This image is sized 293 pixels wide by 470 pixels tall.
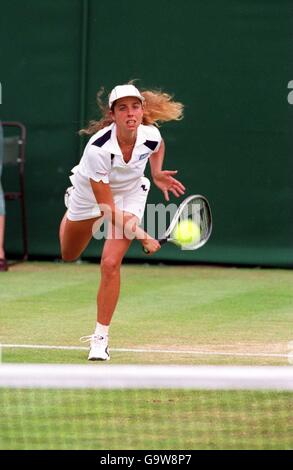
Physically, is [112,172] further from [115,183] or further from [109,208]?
[109,208]

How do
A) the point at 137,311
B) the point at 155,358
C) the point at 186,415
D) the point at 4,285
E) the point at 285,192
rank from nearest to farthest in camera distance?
the point at 186,415 → the point at 155,358 → the point at 137,311 → the point at 4,285 → the point at 285,192

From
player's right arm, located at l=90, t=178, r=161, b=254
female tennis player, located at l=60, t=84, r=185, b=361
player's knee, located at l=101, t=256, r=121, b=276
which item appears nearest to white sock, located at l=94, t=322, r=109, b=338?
female tennis player, located at l=60, t=84, r=185, b=361

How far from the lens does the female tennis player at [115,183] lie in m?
6.79

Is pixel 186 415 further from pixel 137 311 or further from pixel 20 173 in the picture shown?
pixel 20 173

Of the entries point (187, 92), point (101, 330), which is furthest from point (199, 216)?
point (187, 92)

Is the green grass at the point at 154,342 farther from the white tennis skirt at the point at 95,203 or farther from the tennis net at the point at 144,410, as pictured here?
the white tennis skirt at the point at 95,203

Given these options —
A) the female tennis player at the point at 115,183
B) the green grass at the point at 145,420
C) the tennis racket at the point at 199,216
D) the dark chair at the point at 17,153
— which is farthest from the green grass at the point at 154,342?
the tennis racket at the point at 199,216

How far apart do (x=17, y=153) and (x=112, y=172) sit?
14.1 ft

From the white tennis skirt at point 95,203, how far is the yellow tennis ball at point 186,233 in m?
0.23

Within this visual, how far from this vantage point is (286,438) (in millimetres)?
5102

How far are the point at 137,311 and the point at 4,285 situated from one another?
5.32ft

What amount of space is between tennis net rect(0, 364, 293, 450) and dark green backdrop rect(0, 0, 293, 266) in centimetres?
499

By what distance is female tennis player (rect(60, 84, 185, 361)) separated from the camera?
6.79m

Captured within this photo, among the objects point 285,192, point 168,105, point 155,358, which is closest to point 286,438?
point 155,358
